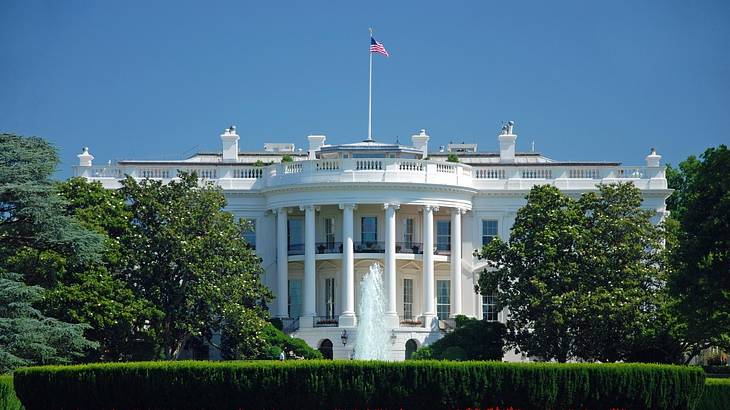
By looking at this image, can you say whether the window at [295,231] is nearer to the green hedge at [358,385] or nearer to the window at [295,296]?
the window at [295,296]

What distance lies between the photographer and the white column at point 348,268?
78.2m

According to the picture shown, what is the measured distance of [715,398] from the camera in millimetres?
51062

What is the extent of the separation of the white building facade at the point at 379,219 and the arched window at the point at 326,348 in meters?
0.05

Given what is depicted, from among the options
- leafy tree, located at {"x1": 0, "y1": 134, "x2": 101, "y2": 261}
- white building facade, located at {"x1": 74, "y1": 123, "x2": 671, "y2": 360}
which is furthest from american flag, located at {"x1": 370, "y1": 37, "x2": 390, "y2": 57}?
leafy tree, located at {"x1": 0, "y1": 134, "x2": 101, "y2": 261}

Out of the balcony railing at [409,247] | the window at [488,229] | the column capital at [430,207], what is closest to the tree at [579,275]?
the column capital at [430,207]

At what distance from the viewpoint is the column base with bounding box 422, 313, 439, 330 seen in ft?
257

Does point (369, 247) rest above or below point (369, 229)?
below

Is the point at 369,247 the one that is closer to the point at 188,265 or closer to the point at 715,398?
the point at 188,265

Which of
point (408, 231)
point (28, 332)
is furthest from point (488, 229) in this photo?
point (28, 332)

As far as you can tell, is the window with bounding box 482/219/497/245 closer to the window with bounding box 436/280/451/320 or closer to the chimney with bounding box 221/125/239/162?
the window with bounding box 436/280/451/320

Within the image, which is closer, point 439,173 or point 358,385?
point 358,385

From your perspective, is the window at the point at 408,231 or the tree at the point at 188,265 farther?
the window at the point at 408,231

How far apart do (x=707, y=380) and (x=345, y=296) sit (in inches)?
1146

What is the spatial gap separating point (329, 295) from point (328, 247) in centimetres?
254
